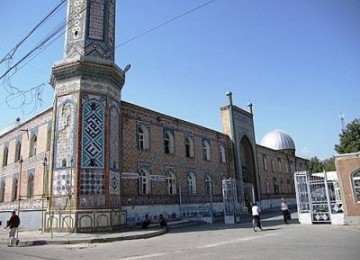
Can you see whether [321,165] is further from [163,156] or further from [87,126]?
[87,126]

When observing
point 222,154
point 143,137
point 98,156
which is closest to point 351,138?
point 222,154

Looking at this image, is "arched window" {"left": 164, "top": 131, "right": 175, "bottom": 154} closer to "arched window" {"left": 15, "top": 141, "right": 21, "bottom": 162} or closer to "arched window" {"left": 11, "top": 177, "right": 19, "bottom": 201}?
"arched window" {"left": 15, "top": 141, "right": 21, "bottom": 162}

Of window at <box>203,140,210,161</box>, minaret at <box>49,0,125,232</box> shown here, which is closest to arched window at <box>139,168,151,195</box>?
minaret at <box>49,0,125,232</box>

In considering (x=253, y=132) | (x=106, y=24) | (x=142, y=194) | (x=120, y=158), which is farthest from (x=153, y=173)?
(x=253, y=132)

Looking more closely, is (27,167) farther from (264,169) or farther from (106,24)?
(264,169)

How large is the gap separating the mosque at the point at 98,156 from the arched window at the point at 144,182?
6 cm

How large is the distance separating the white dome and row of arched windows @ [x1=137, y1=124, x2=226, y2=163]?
16214 mm

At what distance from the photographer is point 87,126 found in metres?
17.2

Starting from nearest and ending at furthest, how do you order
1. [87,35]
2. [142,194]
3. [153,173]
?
[87,35] < [142,194] < [153,173]

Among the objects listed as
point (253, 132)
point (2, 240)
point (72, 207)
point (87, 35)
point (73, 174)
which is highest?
point (87, 35)

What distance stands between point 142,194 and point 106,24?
9847 millimetres

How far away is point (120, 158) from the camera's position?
18.6 meters

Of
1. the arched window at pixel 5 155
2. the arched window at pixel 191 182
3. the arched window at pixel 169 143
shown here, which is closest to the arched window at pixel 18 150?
the arched window at pixel 5 155

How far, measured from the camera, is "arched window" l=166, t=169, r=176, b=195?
2291cm
